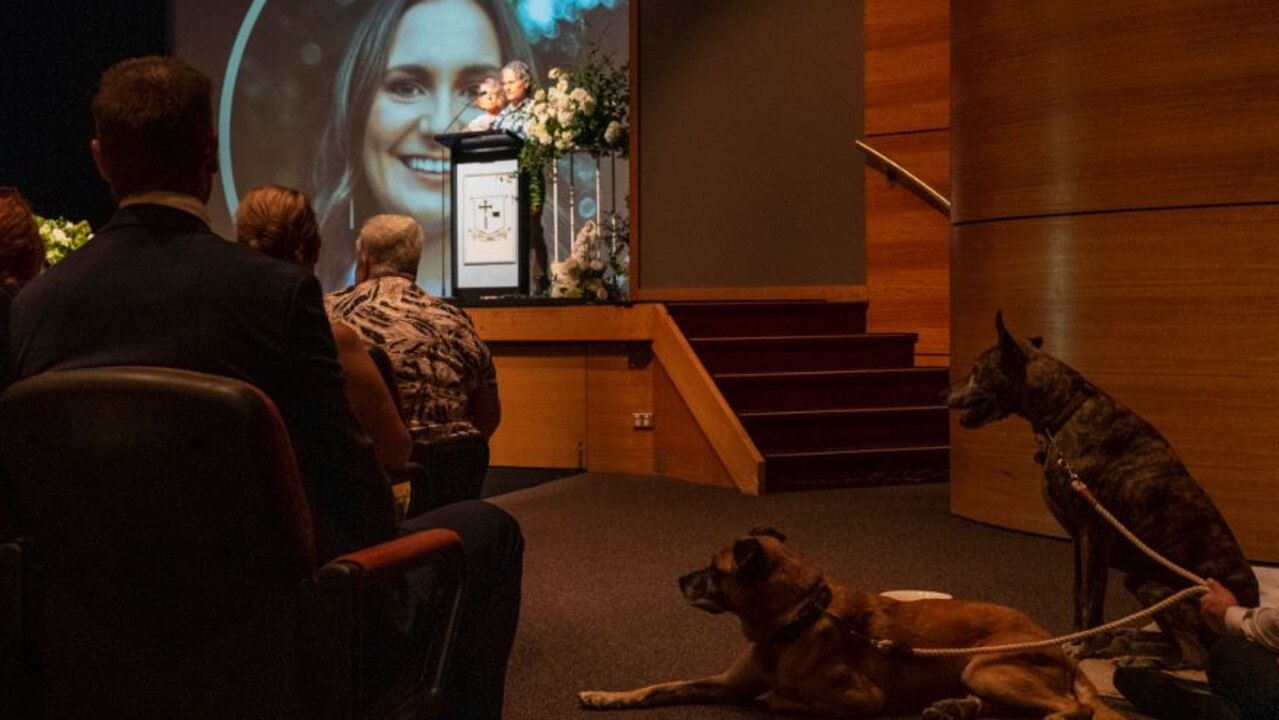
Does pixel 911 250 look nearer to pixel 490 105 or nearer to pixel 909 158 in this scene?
pixel 909 158

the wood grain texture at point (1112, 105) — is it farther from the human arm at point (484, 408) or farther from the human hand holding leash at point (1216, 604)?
the human hand holding leash at point (1216, 604)

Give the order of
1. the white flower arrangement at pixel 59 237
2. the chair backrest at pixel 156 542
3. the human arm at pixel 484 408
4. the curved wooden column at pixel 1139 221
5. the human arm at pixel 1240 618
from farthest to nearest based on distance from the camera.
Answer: the white flower arrangement at pixel 59 237
the curved wooden column at pixel 1139 221
the human arm at pixel 484 408
the human arm at pixel 1240 618
the chair backrest at pixel 156 542

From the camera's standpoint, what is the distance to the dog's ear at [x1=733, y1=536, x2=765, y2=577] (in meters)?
2.70

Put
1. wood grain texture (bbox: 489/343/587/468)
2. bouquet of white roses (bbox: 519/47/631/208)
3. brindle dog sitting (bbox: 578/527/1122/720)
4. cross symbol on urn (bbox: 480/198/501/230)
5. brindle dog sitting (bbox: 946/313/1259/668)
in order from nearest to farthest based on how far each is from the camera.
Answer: brindle dog sitting (bbox: 578/527/1122/720), brindle dog sitting (bbox: 946/313/1259/668), wood grain texture (bbox: 489/343/587/468), bouquet of white roses (bbox: 519/47/631/208), cross symbol on urn (bbox: 480/198/501/230)

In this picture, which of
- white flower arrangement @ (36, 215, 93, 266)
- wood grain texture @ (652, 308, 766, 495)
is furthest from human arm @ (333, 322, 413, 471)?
wood grain texture @ (652, 308, 766, 495)

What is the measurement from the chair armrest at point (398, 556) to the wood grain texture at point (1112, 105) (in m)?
3.59

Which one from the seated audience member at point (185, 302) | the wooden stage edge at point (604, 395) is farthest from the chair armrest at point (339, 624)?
the wooden stage edge at point (604, 395)

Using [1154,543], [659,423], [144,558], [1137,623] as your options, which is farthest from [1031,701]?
[659,423]

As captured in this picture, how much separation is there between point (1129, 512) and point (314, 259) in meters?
1.99

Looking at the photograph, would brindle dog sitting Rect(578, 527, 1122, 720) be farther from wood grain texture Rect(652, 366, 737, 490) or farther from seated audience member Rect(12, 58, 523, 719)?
wood grain texture Rect(652, 366, 737, 490)

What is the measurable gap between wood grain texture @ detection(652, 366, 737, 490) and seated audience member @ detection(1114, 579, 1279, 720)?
4.05 m

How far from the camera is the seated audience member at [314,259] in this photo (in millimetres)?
2605

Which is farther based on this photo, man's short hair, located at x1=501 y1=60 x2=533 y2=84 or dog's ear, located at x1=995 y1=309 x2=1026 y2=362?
man's short hair, located at x1=501 y1=60 x2=533 y2=84

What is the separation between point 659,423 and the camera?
7.05 meters
